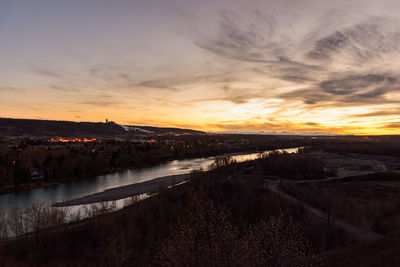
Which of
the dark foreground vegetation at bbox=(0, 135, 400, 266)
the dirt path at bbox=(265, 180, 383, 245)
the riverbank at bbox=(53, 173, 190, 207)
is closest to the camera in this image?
the dark foreground vegetation at bbox=(0, 135, 400, 266)

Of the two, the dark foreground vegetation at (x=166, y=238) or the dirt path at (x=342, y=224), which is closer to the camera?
the dark foreground vegetation at (x=166, y=238)

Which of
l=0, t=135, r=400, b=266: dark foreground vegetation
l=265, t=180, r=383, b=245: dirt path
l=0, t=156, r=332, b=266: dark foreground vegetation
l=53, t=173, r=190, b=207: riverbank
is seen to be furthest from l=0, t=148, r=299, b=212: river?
l=265, t=180, r=383, b=245: dirt path

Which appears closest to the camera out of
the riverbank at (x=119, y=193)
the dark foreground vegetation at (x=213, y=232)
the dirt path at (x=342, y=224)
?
the dark foreground vegetation at (x=213, y=232)

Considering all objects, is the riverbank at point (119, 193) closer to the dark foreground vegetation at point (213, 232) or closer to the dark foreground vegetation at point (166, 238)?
the dark foreground vegetation at point (213, 232)

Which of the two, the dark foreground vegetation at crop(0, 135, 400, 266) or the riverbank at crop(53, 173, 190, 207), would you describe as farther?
the riverbank at crop(53, 173, 190, 207)

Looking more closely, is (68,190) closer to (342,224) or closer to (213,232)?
(213,232)

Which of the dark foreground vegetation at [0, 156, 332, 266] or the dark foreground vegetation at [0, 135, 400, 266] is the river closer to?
the dark foreground vegetation at [0, 135, 400, 266]

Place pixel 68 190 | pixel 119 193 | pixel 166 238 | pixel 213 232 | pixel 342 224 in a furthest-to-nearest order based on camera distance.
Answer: pixel 68 190, pixel 119 193, pixel 342 224, pixel 166 238, pixel 213 232

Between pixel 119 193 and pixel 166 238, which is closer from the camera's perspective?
pixel 166 238

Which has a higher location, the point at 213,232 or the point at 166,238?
A: the point at 213,232

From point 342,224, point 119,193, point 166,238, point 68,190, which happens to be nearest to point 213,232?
point 166,238

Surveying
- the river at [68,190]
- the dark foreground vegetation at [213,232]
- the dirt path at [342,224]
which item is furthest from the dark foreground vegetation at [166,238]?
the river at [68,190]

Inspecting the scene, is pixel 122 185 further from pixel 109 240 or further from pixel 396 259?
pixel 396 259

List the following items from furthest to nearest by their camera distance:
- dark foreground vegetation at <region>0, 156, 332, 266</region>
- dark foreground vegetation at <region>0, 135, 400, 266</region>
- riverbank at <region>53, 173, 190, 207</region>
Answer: riverbank at <region>53, 173, 190, 207</region>
dark foreground vegetation at <region>0, 156, 332, 266</region>
dark foreground vegetation at <region>0, 135, 400, 266</region>
